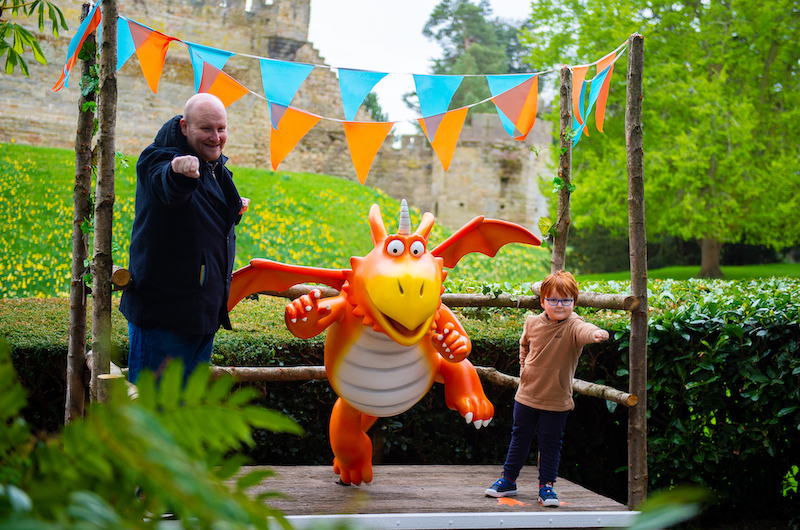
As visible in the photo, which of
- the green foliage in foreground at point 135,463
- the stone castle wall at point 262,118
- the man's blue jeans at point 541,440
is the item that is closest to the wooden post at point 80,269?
the man's blue jeans at point 541,440

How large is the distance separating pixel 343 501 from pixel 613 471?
190 centimetres

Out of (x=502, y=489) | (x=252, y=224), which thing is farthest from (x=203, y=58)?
(x=252, y=224)

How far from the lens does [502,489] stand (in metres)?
2.87

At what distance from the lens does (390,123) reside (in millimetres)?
3469

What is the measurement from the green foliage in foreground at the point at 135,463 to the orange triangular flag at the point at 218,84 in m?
2.85

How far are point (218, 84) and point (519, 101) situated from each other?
1595 mm

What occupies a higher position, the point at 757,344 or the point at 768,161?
the point at 768,161

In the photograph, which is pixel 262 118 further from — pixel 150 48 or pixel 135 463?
pixel 135 463

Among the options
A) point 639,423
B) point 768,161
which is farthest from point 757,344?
point 768,161

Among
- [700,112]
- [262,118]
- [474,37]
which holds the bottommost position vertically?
[700,112]

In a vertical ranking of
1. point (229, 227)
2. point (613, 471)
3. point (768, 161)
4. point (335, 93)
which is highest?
point (335, 93)

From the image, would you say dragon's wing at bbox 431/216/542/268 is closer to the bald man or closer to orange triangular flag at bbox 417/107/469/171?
orange triangular flag at bbox 417/107/469/171

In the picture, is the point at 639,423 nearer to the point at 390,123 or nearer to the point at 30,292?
the point at 390,123

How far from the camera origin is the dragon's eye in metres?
2.51
